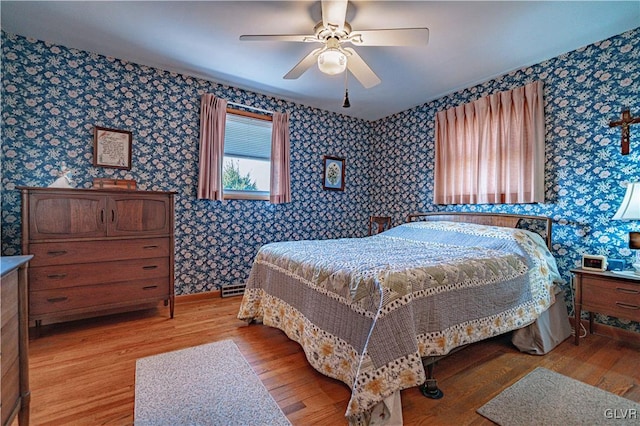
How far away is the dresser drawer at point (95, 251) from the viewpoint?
2.37 m

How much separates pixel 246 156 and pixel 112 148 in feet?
4.89

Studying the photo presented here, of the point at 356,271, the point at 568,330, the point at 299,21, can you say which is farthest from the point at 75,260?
the point at 568,330

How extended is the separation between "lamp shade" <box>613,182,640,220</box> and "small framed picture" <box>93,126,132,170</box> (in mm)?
4537

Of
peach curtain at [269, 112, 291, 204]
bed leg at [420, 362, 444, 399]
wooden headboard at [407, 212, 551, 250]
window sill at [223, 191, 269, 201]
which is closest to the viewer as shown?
bed leg at [420, 362, 444, 399]

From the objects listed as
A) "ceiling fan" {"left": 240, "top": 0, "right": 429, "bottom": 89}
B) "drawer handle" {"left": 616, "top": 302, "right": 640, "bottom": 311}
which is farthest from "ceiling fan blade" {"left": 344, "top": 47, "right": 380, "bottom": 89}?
"drawer handle" {"left": 616, "top": 302, "right": 640, "bottom": 311}

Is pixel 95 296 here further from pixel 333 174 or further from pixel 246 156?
pixel 333 174

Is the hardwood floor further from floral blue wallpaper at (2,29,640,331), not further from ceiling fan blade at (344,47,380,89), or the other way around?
ceiling fan blade at (344,47,380,89)

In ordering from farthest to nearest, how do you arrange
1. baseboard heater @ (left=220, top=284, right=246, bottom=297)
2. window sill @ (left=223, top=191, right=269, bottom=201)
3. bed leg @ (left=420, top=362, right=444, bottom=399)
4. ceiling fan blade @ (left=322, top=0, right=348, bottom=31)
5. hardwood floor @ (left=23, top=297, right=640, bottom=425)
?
window sill @ (left=223, top=191, right=269, bottom=201) → baseboard heater @ (left=220, top=284, right=246, bottom=297) → ceiling fan blade @ (left=322, top=0, right=348, bottom=31) → bed leg @ (left=420, top=362, right=444, bottom=399) → hardwood floor @ (left=23, top=297, right=640, bottom=425)

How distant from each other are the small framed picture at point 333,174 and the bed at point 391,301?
1890 mm

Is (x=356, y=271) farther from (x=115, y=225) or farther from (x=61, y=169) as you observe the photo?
(x=61, y=169)

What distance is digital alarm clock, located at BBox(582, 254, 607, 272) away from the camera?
93.0 inches

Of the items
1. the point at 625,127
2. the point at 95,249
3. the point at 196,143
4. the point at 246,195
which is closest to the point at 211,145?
the point at 196,143

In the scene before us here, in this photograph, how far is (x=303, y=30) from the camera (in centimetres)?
253

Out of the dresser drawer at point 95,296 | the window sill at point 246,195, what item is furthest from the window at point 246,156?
the dresser drawer at point 95,296
